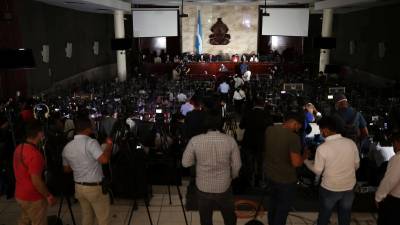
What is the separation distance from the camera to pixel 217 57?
21469 mm

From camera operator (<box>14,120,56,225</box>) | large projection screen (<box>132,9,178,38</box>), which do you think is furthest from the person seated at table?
camera operator (<box>14,120,56,225</box>)

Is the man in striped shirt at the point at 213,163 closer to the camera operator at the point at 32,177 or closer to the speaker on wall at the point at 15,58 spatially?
the camera operator at the point at 32,177

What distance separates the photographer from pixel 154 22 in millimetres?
20375

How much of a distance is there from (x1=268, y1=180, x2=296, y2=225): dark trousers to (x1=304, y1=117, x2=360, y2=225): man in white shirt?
346 millimetres

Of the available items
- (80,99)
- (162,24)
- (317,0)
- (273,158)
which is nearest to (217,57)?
(162,24)

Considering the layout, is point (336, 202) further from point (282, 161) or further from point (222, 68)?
point (222, 68)

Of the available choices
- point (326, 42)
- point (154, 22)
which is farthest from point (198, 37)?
point (326, 42)

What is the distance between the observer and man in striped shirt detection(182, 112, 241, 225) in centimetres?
355

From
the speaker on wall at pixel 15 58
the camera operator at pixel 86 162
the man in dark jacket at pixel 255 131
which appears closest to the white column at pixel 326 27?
the man in dark jacket at pixel 255 131

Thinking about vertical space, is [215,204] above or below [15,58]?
below

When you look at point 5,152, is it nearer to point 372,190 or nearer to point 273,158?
point 273,158

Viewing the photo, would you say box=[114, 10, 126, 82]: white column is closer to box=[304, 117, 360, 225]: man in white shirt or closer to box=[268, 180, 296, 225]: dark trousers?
box=[268, 180, 296, 225]: dark trousers

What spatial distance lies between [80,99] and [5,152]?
15.8ft

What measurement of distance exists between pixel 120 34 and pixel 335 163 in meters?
15.2
